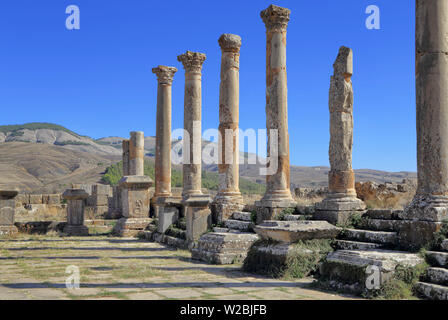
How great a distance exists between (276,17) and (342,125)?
353 cm

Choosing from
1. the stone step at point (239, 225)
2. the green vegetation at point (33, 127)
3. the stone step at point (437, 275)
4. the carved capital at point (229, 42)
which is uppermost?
the green vegetation at point (33, 127)

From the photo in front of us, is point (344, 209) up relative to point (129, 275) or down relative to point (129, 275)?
up

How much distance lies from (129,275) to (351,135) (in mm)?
5638

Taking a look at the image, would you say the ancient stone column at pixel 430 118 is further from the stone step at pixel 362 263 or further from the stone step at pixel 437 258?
the stone step at pixel 362 263

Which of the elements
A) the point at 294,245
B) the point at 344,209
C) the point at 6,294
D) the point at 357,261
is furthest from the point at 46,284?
the point at 344,209

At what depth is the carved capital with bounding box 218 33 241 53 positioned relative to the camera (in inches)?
565

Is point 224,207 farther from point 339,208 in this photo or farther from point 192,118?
point 339,208

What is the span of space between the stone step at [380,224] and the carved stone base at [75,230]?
451 inches

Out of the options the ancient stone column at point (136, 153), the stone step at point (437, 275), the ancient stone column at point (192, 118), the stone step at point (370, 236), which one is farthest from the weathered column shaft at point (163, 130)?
the stone step at point (437, 275)

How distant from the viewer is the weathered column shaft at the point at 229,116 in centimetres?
1434

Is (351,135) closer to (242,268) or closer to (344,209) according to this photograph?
(344,209)

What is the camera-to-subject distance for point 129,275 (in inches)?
340

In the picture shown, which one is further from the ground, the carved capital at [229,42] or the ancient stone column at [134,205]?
the carved capital at [229,42]

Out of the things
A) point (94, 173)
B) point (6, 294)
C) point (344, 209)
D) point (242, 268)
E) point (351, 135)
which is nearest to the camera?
point (6, 294)
